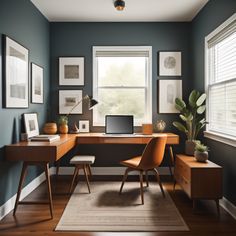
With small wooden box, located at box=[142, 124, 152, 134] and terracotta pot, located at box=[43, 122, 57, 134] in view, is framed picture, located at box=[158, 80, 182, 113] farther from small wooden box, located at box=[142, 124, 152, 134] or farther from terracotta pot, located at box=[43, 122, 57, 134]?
terracotta pot, located at box=[43, 122, 57, 134]

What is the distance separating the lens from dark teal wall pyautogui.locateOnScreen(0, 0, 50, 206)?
2.81 meters

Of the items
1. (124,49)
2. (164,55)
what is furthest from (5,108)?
(164,55)

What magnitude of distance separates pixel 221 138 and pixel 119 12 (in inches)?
95.8

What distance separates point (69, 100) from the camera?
4570 millimetres

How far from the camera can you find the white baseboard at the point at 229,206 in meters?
2.83

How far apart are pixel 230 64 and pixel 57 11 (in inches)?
104

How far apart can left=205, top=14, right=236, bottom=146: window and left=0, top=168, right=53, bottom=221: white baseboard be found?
2.52 metres

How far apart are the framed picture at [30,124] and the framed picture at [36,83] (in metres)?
0.26

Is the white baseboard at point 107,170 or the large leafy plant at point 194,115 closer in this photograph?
the large leafy plant at point 194,115

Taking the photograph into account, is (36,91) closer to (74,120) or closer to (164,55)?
(74,120)

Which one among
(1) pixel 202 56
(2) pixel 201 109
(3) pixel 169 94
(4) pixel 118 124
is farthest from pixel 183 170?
(1) pixel 202 56

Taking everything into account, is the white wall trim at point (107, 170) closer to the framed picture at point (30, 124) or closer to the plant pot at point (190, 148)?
the plant pot at point (190, 148)

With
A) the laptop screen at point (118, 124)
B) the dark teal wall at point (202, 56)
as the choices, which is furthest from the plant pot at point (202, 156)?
the laptop screen at point (118, 124)

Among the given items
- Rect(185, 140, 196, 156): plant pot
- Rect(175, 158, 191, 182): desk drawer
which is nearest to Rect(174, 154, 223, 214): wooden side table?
Rect(175, 158, 191, 182): desk drawer
